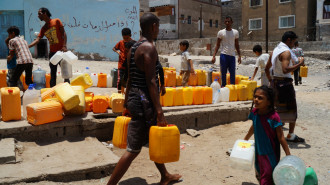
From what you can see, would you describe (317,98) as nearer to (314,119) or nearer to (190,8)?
(314,119)

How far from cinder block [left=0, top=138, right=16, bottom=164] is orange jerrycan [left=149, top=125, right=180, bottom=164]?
4.96 feet

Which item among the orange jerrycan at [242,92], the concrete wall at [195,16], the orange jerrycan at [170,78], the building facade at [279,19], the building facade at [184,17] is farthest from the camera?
the concrete wall at [195,16]

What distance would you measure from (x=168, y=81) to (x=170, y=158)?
577cm

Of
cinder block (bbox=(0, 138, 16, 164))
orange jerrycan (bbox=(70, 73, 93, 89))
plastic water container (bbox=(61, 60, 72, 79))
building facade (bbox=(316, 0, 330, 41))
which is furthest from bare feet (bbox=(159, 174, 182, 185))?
building facade (bbox=(316, 0, 330, 41))

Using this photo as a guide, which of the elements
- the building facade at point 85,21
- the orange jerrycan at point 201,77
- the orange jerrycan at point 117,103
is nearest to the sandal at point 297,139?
the orange jerrycan at point 117,103

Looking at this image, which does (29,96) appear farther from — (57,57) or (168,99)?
(168,99)

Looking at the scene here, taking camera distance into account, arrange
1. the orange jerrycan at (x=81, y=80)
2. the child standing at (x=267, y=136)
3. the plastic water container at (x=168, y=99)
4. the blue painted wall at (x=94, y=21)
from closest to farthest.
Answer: the child standing at (x=267, y=136) < the orange jerrycan at (x=81, y=80) < the plastic water container at (x=168, y=99) < the blue painted wall at (x=94, y=21)

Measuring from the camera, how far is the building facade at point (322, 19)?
25766 mm

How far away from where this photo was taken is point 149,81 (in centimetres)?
271

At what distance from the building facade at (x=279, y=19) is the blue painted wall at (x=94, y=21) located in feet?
62.0

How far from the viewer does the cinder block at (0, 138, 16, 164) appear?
10.5 ft

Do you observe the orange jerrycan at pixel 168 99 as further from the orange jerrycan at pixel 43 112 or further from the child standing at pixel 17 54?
the child standing at pixel 17 54

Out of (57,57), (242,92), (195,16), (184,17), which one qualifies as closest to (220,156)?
(242,92)

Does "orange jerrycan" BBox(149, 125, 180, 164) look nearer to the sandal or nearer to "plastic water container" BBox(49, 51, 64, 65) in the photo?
the sandal
